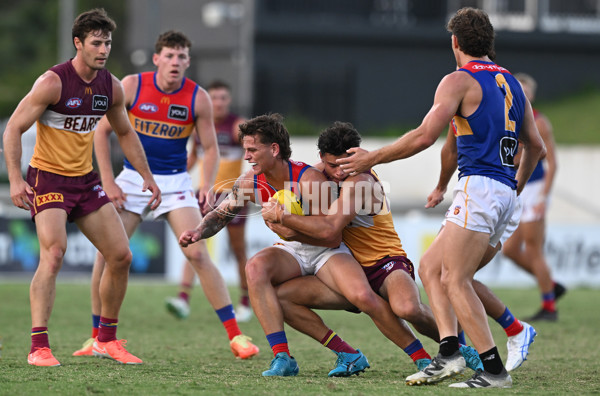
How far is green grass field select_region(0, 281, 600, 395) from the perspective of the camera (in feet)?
17.2

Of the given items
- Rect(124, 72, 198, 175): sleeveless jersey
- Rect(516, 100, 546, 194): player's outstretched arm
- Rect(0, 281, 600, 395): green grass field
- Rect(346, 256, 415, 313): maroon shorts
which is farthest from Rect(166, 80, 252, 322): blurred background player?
Rect(516, 100, 546, 194): player's outstretched arm

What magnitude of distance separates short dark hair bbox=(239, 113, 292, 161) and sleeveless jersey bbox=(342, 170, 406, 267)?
61 cm

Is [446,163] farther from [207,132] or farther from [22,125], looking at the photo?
[22,125]

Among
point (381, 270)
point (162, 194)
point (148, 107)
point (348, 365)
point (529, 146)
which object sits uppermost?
point (148, 107)

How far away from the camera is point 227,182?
1005 cm

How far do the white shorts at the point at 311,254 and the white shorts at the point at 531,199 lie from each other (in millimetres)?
4375

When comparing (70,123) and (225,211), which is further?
(70,123)

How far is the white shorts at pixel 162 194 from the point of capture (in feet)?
23.9

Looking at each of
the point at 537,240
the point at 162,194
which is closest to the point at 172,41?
the point at 162,194

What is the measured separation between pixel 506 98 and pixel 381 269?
4.39ft

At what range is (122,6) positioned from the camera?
1766 inches

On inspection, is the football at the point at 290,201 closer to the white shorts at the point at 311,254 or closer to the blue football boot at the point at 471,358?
the white shorts at the point at 311,254

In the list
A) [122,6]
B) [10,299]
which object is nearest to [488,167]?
[10,299]

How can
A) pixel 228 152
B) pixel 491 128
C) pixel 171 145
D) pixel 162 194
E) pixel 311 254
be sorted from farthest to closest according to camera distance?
pixel 228 152 → pixel 171 145 → pixel 162 194 → pixel 311 254 → pixel 491 128
